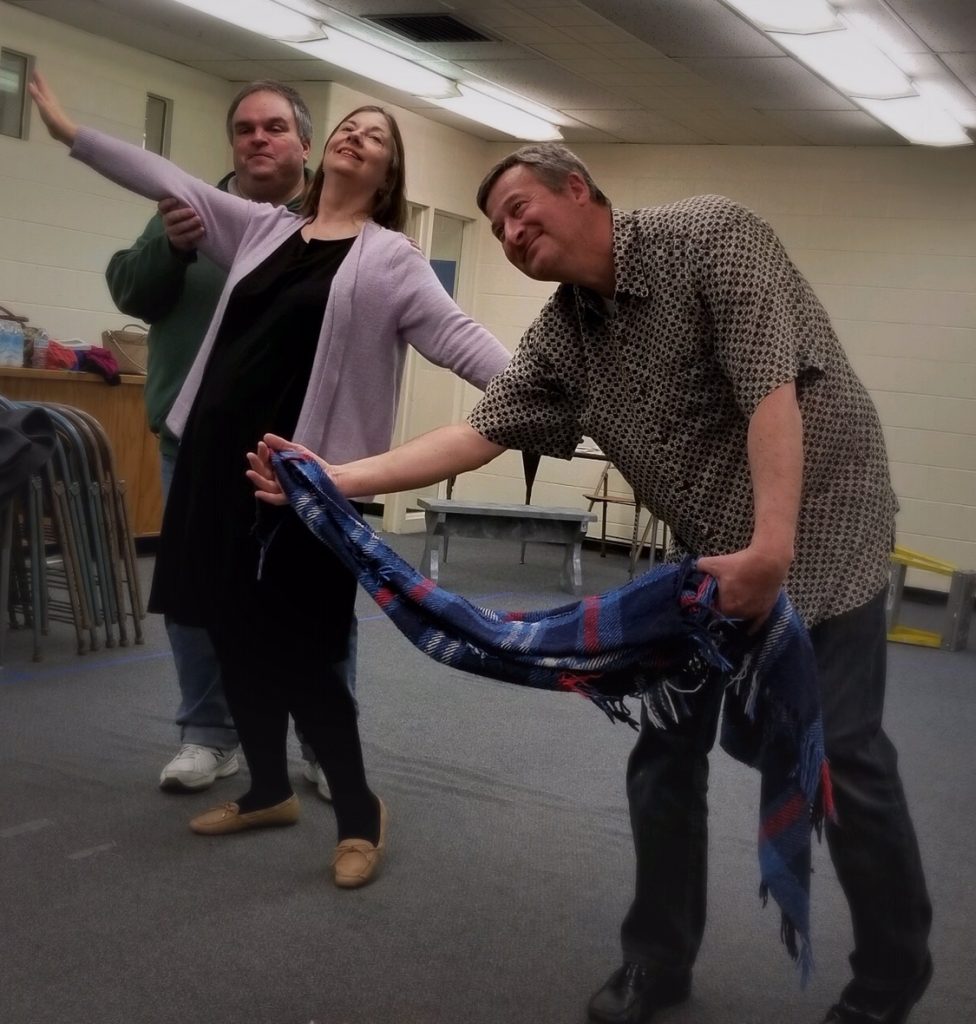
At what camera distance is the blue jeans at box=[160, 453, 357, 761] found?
2.91 meters

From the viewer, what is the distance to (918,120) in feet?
22.1

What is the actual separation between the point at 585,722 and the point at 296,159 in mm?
1934

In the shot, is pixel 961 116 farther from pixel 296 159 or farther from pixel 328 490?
pixel 328 490

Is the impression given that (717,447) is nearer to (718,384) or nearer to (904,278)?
(718,384)

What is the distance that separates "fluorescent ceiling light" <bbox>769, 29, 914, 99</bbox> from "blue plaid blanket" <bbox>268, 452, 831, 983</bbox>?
4032 mm

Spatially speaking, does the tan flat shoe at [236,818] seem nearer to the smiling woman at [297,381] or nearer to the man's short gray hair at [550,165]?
the smiling woman at [297,381]

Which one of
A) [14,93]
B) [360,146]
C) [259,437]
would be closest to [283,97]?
[360,146]

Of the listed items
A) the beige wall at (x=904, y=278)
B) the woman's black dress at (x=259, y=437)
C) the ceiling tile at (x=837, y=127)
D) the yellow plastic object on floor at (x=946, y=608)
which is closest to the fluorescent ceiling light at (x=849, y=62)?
the ceiling tile at (x=837, y=127)

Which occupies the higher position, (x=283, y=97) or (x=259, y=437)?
(x=283, y=97)

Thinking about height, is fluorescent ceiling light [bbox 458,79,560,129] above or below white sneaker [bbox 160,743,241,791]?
above

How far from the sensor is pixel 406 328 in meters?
2.46

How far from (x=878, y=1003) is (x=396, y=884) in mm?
959

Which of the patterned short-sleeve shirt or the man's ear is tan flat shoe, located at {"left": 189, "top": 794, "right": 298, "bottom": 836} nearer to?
the patterned short-sleeve shirt

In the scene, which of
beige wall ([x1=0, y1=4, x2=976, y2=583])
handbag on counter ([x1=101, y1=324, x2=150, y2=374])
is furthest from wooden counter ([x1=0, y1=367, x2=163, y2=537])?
beige wall ([x1=0, y1=4, x2=976, y2=583])
